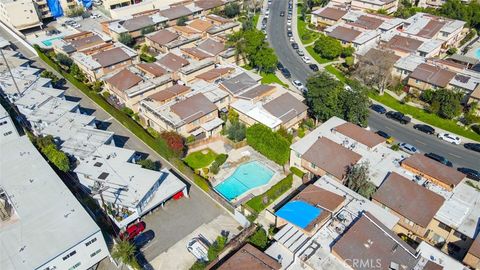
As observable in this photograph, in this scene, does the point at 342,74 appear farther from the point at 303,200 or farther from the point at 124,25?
the point at 124,25

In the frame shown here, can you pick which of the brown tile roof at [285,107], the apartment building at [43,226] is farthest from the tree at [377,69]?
the apartment building at [43,226]

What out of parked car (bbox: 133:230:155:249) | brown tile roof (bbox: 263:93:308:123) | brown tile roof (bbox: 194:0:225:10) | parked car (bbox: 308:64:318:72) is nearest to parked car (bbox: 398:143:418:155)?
brown tile roof (bbox: 263:93:308:123)

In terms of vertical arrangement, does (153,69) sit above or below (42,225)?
above

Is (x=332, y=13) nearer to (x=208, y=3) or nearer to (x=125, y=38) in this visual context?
(x=208, y=3)

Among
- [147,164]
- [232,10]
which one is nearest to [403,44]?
[232,10]

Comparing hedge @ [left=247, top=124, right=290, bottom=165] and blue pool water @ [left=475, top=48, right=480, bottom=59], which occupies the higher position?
hedge @ [left=247, top=124, right=290, bottom=165]

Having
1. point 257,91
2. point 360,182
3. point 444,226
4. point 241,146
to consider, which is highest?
point 257,91

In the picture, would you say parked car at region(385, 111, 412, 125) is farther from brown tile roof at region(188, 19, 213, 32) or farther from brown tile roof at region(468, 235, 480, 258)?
brown tile roof at region(188, 19, 213, 32)
